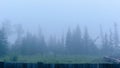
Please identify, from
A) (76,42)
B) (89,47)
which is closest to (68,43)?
(76,42)

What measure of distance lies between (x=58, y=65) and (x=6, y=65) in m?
1.35

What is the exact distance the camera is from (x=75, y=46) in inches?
2411

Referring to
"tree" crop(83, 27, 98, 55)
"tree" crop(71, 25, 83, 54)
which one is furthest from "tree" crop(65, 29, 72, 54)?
"tree" crop(83, 27, 98, 55)

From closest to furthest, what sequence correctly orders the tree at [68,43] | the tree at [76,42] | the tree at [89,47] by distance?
the tree at [89,47] → the tree at [68,43] → the tree at [76,42]

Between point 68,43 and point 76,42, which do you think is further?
point 76,42

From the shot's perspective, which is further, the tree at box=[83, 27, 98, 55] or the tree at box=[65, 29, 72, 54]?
the tree at box=[65, 29, 72, 54]

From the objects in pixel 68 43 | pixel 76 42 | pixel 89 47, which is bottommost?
pixel 89 47

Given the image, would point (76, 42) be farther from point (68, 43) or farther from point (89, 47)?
point (89, 47)

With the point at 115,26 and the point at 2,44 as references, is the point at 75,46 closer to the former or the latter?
the point at 115,26

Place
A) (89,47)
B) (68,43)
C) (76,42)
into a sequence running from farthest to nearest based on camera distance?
(76,42) < (68,43) < (89,47)

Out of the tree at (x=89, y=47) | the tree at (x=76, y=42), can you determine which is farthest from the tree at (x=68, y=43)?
the tree at (x=89, y=47)

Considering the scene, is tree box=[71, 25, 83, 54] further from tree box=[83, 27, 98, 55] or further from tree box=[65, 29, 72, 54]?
tree box=[83, 27, 98, 55]

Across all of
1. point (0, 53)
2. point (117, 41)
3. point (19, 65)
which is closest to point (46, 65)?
point (19, 65)

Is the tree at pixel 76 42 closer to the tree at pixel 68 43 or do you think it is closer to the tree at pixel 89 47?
the tree at pixel 68 43
